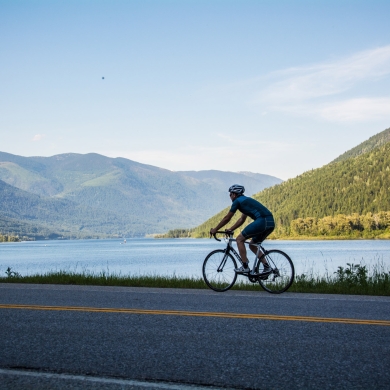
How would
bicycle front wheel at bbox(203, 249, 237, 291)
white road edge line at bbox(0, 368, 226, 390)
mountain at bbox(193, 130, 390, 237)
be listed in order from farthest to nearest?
mountain at bbox(193, 130, 390, 237) → bicycle front wheel at bbox(203, 249, 237, 291) → white road edge line at bbox(0, 368, 226, 390)

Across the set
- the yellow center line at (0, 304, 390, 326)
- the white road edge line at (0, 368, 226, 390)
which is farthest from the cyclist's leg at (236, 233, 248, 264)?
the white road edge line at (0, 368, 226, 390)

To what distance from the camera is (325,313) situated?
842cm

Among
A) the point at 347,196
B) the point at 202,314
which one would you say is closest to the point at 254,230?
the point at 202,314

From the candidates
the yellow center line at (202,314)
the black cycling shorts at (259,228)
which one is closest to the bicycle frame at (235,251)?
the black cycling shorts at (259,228)

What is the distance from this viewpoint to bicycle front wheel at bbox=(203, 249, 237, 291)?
41.2 feet

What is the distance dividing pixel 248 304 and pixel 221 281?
3.08m

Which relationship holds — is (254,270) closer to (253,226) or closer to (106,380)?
(253,226)

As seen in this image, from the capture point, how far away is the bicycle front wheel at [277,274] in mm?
11930

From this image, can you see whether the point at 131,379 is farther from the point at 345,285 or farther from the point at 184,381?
the point at 345,285

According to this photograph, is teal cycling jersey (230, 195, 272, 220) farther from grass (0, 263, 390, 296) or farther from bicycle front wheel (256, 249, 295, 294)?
grass (0, 263, 390, 296)

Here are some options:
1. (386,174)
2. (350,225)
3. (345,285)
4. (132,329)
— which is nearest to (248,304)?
(132,329)

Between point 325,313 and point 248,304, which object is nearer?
point 325,313

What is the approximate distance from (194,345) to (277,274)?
6062 millimetres

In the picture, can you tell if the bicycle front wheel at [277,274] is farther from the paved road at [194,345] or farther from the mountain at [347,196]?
the mountain at [347,196]
